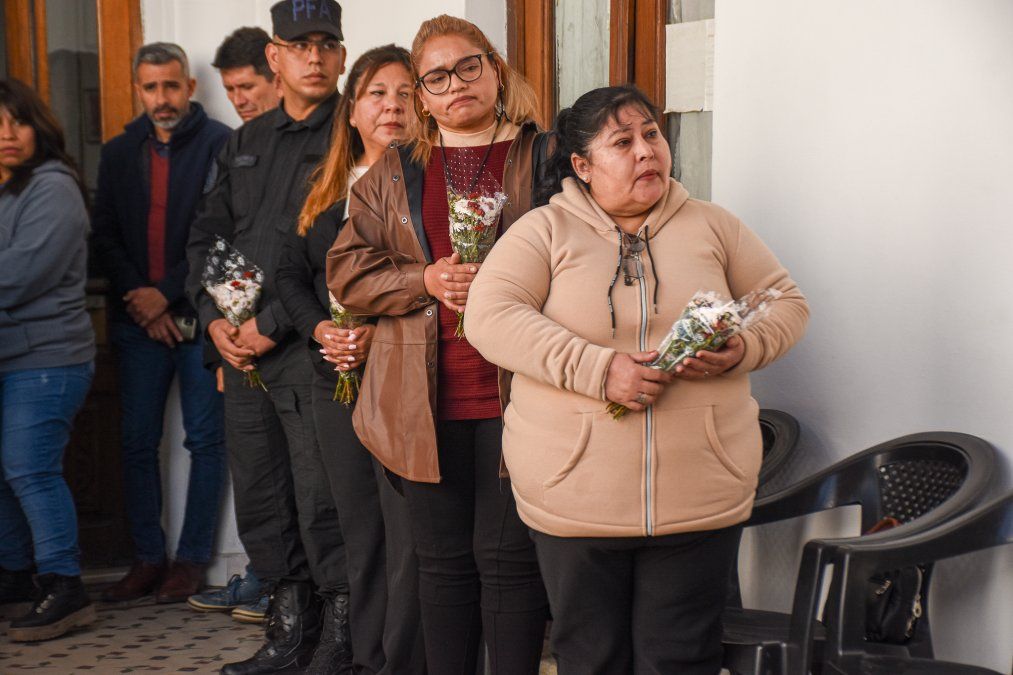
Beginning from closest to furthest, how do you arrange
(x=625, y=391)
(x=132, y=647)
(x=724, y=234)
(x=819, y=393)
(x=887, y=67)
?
(x=625, y=391), (x=724, y=234), (x=887, y=67), (x=819, y=393), (x=132, y=647)

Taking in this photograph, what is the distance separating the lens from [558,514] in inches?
103

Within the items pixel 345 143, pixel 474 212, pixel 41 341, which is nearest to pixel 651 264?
pixel 474 212

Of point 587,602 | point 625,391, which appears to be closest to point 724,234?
point 625,391

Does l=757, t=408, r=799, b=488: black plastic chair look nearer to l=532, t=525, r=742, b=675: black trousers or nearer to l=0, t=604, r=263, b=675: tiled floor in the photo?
l=532, t=525, r=742, b=675: black trousers

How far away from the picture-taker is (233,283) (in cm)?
409

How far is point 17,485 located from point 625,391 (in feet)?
10.3

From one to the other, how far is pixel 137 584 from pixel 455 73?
3277 millimetres

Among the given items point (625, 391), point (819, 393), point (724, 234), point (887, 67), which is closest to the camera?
point (625, 391)

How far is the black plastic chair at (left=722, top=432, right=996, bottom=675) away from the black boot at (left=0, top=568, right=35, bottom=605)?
3.38 meters

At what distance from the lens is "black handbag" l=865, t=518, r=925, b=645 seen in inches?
108

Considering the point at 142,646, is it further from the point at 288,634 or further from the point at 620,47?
the point at 620,47

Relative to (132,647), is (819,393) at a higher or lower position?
higher

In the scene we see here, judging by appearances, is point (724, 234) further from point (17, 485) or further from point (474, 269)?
point (17, 485)

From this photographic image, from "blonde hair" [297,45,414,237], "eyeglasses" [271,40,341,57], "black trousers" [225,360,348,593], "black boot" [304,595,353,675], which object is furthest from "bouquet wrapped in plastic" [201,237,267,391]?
"black boot" [304,595,353,675]
